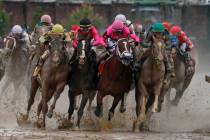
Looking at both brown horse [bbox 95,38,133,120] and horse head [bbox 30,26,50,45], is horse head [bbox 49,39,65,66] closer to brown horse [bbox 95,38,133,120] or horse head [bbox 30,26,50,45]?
brown horse [bbox 95,38,133,120]

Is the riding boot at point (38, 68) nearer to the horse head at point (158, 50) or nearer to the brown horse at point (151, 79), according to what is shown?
the brown horse at point (151, 79)

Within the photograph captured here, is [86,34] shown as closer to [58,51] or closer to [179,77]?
[58,51]

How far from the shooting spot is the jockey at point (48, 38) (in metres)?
17.9

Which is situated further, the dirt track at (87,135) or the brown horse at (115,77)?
the brown horse at (115,77)

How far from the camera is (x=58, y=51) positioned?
17.8m

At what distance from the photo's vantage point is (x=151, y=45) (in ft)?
57.9

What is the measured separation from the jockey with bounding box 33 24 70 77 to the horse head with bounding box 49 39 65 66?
0.13 meters

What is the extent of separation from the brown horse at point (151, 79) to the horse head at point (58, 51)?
179 centimetres

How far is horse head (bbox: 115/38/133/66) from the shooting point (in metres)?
17.3

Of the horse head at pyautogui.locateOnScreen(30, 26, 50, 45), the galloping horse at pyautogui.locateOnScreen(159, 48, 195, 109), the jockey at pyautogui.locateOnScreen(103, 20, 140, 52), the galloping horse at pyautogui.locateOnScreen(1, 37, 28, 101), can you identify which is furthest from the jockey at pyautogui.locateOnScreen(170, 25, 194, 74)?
the jockey at pyautogui.locateOnScreen(103, 20, 140, 52)

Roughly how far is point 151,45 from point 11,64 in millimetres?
6441

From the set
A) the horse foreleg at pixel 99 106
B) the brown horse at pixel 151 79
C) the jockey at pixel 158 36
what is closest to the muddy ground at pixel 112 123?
the horse foreleg at pixel 99 106

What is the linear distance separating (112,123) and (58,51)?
2.21m

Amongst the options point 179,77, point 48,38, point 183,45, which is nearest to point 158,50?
point 48,38
